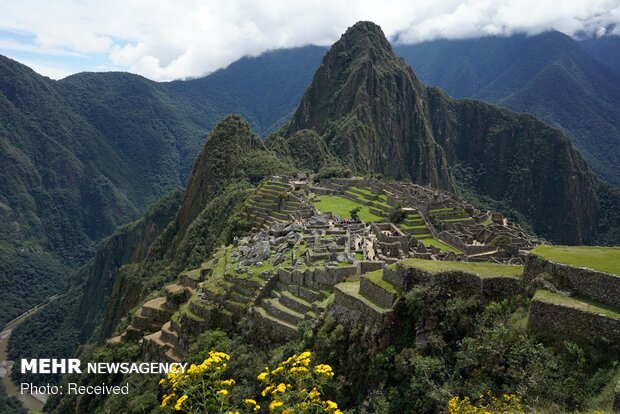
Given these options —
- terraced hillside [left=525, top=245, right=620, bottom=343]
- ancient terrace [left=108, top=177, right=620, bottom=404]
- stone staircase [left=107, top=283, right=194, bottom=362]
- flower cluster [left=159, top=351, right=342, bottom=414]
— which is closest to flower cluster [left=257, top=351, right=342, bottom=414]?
flower cluster [left=159, top=351, right=342, bottom=414]

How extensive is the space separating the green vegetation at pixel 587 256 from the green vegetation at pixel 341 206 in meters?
42.8

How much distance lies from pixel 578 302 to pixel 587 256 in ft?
7.28

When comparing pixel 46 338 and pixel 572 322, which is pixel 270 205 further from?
pixel 46 338

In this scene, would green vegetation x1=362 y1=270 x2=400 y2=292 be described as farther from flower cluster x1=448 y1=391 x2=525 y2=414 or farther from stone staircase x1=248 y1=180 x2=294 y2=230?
stone staircase x1=248 y1=180 x2=294 y2=230

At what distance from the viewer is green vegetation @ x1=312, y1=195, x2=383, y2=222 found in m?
60.6

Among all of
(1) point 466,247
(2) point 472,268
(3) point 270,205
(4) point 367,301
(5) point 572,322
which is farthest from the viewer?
(3) point 270,205

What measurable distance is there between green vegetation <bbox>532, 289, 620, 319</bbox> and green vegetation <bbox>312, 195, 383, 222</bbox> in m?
44.6

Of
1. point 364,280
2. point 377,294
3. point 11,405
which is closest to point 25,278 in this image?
point 11,405

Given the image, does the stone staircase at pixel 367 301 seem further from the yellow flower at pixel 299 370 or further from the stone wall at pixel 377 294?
the yellow flower at pixel 299 370

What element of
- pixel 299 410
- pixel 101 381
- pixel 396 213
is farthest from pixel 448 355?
pixel 396 213

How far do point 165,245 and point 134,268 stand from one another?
401 inches

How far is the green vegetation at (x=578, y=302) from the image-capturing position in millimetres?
11617

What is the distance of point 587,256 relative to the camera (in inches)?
542

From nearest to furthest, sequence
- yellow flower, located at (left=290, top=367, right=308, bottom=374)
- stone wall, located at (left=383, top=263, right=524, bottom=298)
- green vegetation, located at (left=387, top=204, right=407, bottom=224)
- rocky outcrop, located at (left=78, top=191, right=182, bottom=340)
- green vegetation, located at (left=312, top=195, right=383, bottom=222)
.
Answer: yellow flower, located at (left=290, top=367, right=308, bottom=374) < stone wall, located at (left=383, top=263, right=524, bottom=298) < green vegetation, located at (left=387, top=204, right=407, bottom=224) < green vegetation, located at (left=312, top=195, right=383, bottom=222) < rocky outcrop, located at (left=78, top=191, right=182, bottom=340)
